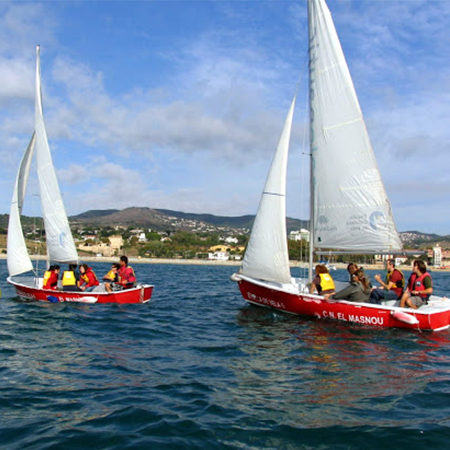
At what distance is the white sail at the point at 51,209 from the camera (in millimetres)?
19125

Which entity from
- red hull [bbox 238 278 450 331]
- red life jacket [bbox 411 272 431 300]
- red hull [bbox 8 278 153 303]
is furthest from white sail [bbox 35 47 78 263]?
red life jacket [bbox 411 272 431 300]

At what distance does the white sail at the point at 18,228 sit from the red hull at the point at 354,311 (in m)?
10.4

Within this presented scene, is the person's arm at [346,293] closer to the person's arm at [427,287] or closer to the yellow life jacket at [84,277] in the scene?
the person's arm at [427,287]

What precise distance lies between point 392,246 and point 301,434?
10119mm

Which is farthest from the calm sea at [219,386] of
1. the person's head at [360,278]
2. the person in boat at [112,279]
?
the person in boat at [112,279]

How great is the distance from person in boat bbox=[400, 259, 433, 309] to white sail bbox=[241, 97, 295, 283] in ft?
12.6

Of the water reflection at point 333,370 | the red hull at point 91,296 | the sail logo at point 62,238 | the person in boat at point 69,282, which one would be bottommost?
the water reflection at point 333,370

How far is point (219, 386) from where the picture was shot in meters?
7.81

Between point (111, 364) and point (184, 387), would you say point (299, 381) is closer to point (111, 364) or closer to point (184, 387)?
point (184, 387)

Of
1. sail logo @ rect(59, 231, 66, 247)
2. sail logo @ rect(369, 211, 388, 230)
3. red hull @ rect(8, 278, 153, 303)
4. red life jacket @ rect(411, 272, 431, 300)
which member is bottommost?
red hull @ rect(8, 278, 153, 303)

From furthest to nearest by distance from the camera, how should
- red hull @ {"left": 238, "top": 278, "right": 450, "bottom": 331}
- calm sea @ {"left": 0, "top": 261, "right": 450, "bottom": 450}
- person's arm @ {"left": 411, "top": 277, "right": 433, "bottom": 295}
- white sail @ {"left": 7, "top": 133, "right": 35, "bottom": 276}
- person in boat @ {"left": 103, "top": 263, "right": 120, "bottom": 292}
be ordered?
white sail @ {"left": 7, "top": 133, "right": 35, "bottom": 276} → person in boat @ {"left": 103, "top": 263, "right": 120, "bottom": 292} → person's arm @ {"left": 411, "top": 277, "right": 433, "bottom": 295} → red hull @ {"left": 238, "top": 278, "right": 450, "bottom": 331} → calm sea @ {"left": 0, "top": 261, "right": 450, "bottom": 450}

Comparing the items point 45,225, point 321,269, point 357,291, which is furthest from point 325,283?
point 45,225

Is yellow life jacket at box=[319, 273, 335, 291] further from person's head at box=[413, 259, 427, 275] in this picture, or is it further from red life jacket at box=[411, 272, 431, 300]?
person's head at box=[413, 259, 427, 275]

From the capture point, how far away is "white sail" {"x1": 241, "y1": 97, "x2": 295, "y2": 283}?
15.7 meters
